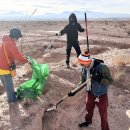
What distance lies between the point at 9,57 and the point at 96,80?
1.94 metres

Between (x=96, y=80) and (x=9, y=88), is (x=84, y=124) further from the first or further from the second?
(x=9, y=88)

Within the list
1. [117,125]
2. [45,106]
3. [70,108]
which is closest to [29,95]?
[45,106]

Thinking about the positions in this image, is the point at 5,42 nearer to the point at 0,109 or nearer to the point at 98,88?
the point at 0,109

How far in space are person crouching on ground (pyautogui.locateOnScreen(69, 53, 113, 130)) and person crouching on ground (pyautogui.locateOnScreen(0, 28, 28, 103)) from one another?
140 cm

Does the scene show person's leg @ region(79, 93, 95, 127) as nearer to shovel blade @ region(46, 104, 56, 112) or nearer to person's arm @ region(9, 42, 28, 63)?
shovel blade @ region(46, 104, 56, 112)

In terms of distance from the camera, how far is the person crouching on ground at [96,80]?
6699 mm

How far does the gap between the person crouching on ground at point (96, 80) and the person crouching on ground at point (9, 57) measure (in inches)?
55.2

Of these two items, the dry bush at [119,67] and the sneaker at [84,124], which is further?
the dry bush at [119,67]

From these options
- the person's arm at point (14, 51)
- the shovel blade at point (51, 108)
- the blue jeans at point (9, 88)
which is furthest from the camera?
the shovel blade at point (51, 108)

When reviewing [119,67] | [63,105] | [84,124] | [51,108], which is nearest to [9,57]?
[51,108]

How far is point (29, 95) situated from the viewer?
777cm

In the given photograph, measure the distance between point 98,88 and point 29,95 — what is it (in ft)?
5.57

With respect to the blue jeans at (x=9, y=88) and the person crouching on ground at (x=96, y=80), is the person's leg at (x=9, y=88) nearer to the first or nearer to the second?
the blue jeans at (x=9, y=88)

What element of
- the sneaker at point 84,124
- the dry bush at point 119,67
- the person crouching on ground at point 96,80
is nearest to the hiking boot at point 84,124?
the sneaker at point 84,124
